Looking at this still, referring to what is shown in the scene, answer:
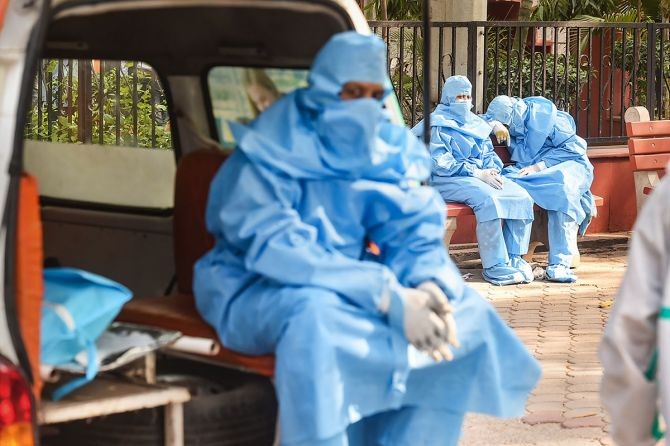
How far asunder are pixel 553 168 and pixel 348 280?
684 cm

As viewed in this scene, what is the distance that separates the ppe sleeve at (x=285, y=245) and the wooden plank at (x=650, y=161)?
7.55 metres

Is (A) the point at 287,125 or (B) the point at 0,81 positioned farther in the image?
(A) the point at 287,125

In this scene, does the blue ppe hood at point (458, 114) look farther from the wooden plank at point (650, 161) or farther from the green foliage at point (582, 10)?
the green foliage at point (582, 10)

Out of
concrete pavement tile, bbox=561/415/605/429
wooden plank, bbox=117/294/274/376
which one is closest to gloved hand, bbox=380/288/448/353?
wooden plank, bbox=117/294/274/376

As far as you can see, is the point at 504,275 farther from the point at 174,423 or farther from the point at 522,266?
the point at 174,423

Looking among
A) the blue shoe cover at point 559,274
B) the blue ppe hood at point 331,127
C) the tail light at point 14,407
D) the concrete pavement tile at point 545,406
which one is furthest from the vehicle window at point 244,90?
the blue shoe cover at point 559,274

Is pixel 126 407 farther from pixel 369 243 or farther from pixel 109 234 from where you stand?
pixel 109 234

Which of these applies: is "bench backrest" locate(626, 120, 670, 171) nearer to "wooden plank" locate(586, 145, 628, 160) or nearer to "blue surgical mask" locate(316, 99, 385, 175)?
"wooden plank" locate(586, 145, 628, 160)

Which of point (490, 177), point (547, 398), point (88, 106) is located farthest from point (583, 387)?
point (88, 106)

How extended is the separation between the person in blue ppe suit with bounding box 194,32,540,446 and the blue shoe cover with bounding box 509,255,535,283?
19.4 feet

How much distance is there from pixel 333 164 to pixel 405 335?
23.3 inches

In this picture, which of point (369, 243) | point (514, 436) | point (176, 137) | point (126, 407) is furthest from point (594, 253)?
point (126, 407)

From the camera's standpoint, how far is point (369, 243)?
466 cm

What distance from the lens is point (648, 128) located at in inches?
458
